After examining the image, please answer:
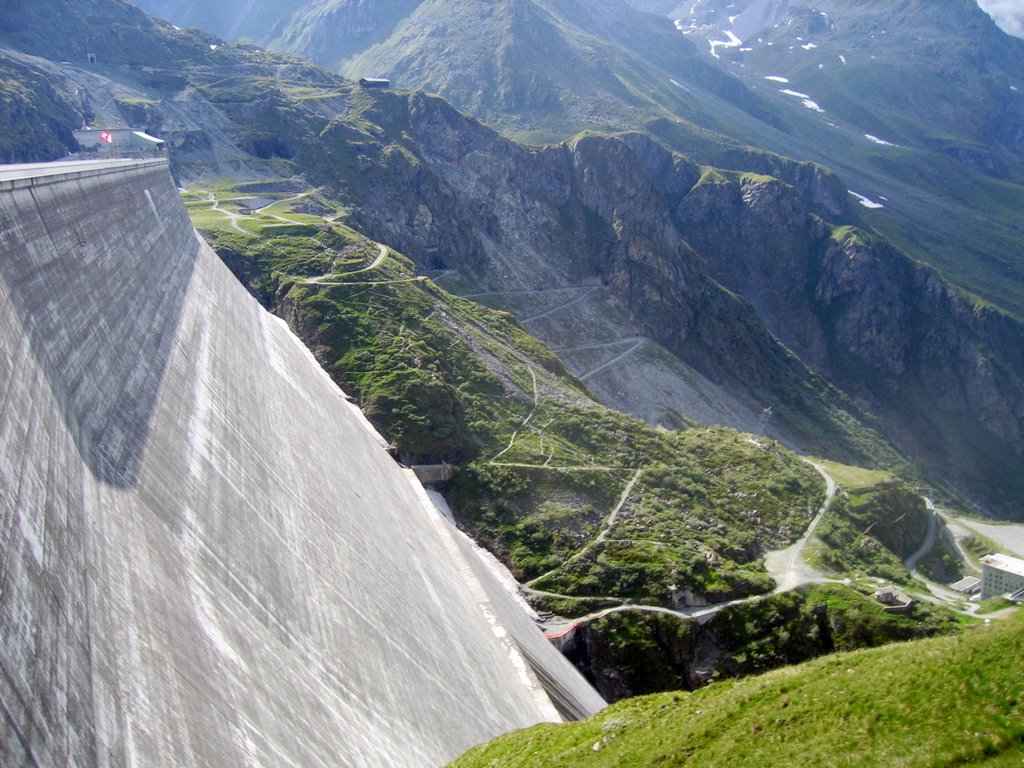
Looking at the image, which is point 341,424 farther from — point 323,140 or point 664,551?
point 323,140

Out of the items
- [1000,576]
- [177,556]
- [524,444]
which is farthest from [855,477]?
[177,556]

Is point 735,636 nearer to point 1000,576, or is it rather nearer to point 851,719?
point 1000,576

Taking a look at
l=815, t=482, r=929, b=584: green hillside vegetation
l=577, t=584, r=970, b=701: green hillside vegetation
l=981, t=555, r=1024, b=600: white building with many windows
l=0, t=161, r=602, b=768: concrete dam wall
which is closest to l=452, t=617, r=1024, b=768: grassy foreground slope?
l=0, t=161, r=602, b=768: concrete dam wall

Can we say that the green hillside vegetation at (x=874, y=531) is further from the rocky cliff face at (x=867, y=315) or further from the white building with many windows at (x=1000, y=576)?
the rocky cliff face at (x=867, y=315)

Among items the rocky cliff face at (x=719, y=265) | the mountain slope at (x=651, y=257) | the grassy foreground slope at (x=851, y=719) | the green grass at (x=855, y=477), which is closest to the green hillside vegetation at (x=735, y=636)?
the green grass at (x=855, y=477)

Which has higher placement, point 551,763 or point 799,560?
point 551,763

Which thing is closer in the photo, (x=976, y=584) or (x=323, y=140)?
(x=976, y=584)

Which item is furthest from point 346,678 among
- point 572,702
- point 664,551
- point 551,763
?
point 664,551

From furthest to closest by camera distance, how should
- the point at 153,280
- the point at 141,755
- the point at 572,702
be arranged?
1. the point at 572,702
2. the point at 153,280
3. the point at 141,755
